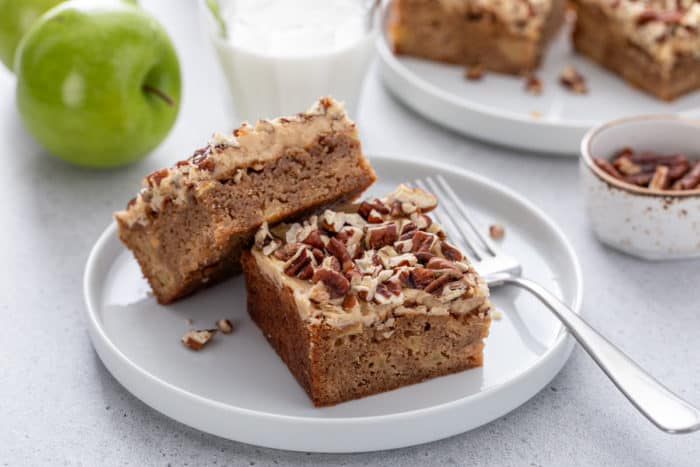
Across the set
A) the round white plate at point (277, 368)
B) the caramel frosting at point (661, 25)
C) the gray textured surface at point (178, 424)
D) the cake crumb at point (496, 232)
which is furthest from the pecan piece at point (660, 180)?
the caramel frosting at point (661, 25)

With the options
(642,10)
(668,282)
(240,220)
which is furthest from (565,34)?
(240,220)

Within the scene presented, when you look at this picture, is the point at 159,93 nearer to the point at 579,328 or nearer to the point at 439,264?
the point at 439,264

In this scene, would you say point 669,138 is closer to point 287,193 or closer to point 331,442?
point 287,193

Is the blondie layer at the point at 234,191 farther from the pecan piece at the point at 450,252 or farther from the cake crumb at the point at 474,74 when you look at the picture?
the cake crumb at the point at 474,74

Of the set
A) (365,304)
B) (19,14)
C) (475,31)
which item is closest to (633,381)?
(365,304)

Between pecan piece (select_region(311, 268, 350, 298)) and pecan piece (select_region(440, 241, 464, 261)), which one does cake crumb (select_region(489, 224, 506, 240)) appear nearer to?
pecan piece (select_region(440, 241, 464, 261))

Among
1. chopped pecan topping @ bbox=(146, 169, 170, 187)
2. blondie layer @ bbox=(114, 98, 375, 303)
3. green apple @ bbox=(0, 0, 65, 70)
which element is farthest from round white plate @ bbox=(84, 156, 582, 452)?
green apple @ bbox=(0, 0, 65, 70)
